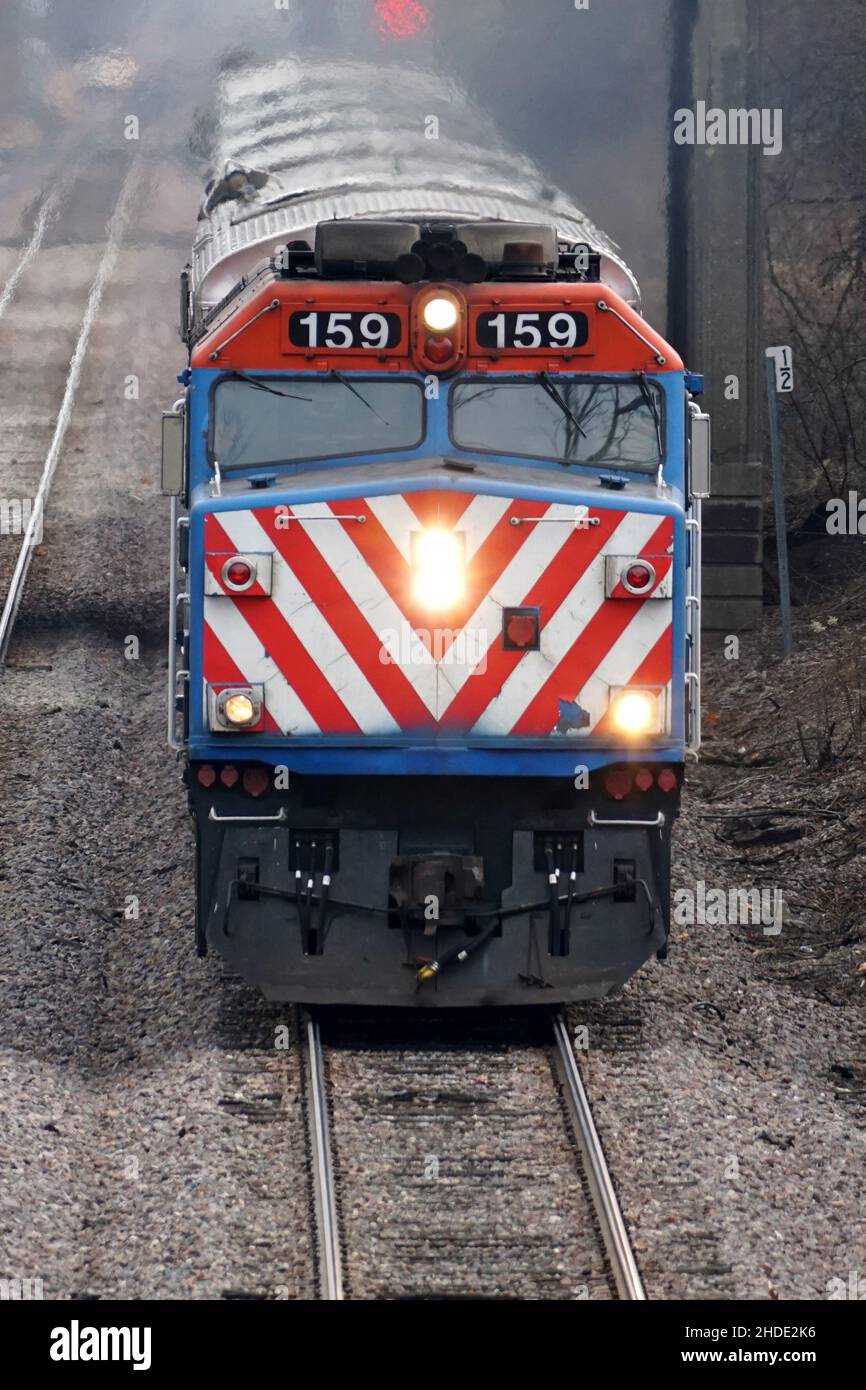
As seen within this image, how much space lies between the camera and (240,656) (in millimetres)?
8562

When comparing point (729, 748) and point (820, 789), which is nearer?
point (820, 789)

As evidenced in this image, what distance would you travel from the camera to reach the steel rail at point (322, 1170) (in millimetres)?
6711

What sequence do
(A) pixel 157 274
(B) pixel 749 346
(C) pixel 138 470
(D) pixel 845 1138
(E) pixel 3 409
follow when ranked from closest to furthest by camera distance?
(D) pixel 845 1138
(B) pixel 749 346
(C) pixel 138 470
(E) pixel 3 409
(A) pixel 157 274

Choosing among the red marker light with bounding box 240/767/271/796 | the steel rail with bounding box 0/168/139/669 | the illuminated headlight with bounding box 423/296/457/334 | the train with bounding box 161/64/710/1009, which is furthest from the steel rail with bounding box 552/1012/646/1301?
the steel rail with bounding box 0/168/139/669

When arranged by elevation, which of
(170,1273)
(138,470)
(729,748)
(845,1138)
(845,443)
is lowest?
(170,1273)

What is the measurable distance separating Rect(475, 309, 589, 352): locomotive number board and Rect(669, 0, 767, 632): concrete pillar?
32.4 feet

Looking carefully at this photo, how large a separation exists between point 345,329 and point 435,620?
5.08 ft

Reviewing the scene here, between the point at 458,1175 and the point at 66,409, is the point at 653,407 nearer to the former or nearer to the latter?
the point at 458,1175

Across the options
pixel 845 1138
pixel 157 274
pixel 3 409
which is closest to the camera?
pixel 845 1138

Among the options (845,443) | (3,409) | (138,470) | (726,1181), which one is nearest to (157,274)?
(3,409)

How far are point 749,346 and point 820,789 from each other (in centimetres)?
661

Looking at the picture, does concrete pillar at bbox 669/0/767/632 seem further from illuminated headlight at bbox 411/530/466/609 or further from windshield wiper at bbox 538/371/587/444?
illuminated headlight at bbox 411/530/466/609

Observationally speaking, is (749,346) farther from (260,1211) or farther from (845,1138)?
(260,1211)

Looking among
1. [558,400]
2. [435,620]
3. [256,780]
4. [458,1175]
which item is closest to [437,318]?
[558,400]
